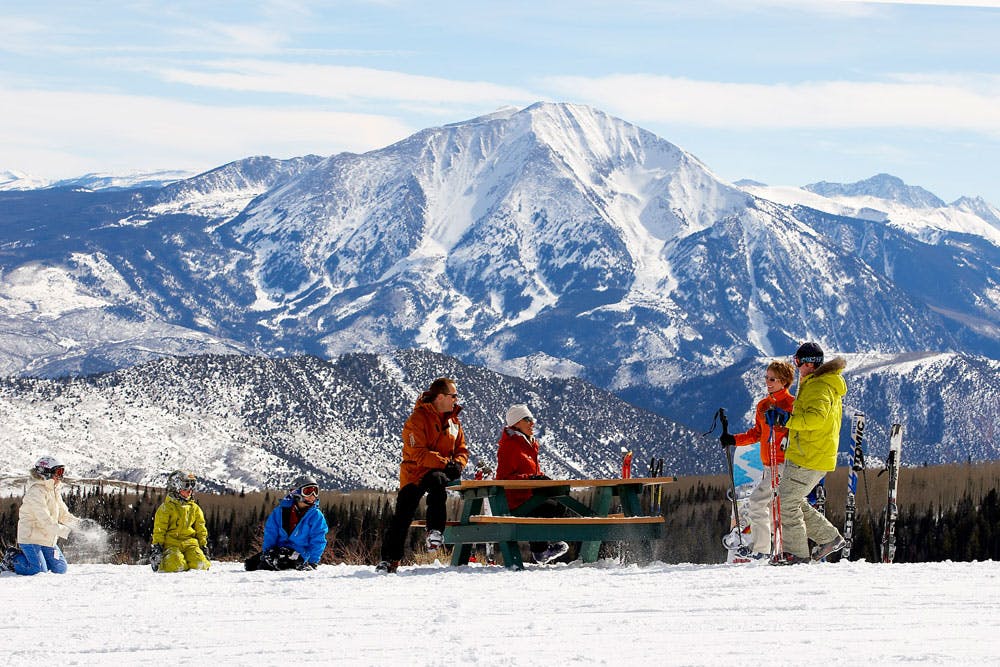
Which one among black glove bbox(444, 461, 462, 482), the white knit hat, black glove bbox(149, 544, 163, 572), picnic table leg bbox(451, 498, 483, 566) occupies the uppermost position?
the white knit hat

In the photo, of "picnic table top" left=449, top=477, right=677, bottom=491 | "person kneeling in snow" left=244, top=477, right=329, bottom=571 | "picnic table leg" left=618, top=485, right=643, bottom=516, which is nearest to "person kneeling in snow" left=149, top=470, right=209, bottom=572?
"person kneeling in snow" left=244, top=477, right=329, bottom=571

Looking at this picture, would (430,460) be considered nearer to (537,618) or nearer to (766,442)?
(766,442)

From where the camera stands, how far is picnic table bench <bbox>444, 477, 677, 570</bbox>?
15.2m

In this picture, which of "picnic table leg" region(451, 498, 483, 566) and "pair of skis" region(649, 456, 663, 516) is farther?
"pair of skis" region(649, 456, 663, 516)

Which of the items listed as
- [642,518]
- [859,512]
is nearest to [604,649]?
[642,518]

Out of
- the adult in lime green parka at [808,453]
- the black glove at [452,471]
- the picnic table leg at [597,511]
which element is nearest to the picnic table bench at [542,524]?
the picnic table leg at [597,511]

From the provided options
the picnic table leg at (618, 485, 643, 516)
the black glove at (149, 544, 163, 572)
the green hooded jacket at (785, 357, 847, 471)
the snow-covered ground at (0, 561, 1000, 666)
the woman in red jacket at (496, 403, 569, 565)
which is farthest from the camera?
the black glove at (149, 544, 163, 572)

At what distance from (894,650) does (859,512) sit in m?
52.0

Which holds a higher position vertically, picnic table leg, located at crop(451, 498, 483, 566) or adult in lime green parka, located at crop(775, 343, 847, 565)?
adult in lime green parka, located at crop(775, 343, 847, 565)

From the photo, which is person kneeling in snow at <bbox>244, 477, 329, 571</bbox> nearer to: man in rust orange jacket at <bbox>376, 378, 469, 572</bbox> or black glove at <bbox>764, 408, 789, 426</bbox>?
man in rust orange jacket at <bbox>376, 378, 469, 572</bbox>

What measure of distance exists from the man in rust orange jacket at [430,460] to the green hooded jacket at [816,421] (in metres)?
3.38

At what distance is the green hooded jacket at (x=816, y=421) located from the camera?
14836 millimetres

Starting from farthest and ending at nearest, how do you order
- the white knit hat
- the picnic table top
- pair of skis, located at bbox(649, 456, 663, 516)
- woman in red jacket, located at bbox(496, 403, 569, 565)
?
pair of skis, located at bbox(649, 456, 663, 516)
the white knit hat
woman in red jacket, located at bbox(496, 403, 569, 565)
the picnic table top

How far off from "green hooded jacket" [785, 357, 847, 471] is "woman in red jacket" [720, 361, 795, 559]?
1.80 ft
